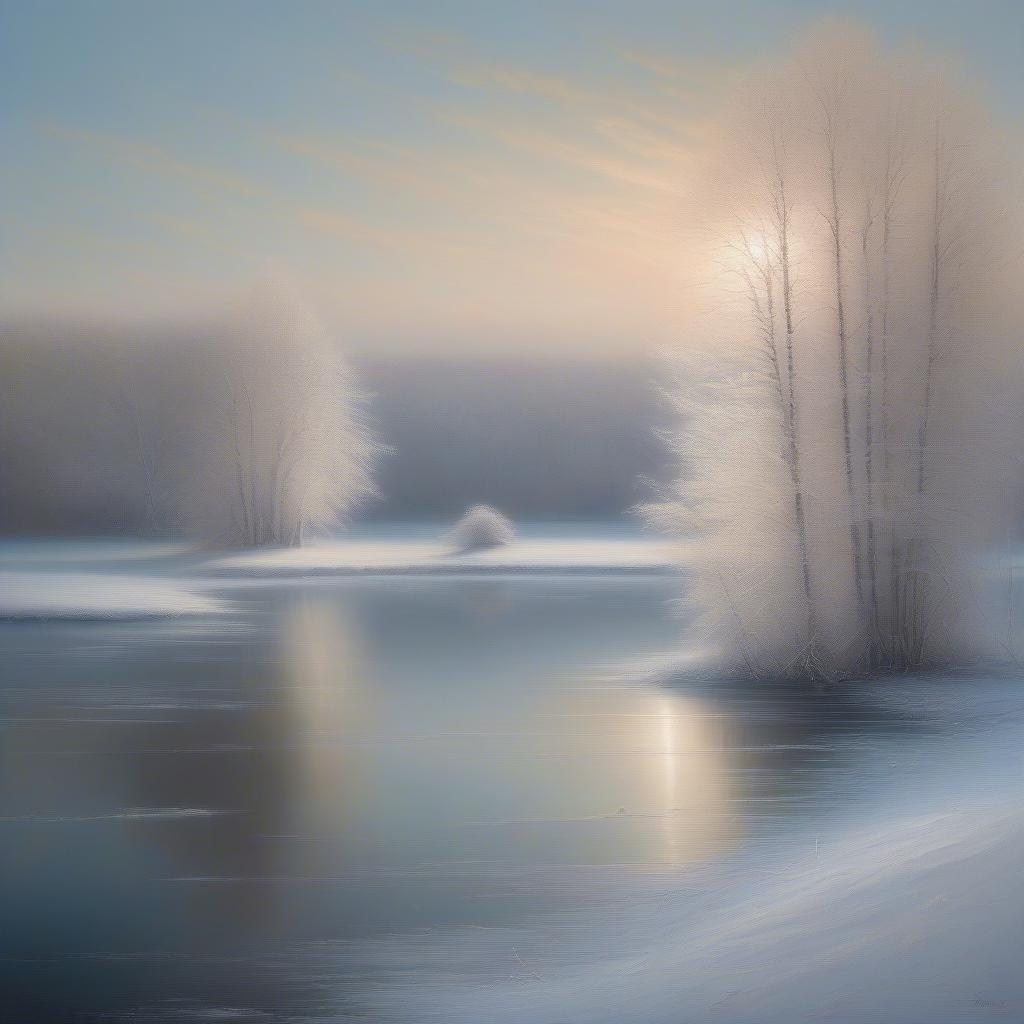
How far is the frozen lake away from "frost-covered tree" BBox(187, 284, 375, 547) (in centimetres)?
1256

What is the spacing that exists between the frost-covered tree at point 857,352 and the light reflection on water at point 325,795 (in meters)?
0.88

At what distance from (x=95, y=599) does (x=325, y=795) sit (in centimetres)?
795

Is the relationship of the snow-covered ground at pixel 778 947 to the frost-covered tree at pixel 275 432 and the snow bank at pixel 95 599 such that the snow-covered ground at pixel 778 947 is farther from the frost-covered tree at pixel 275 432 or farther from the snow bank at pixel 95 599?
the frost-covered tree at pixel 275 432

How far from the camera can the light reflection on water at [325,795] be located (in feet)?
9.92

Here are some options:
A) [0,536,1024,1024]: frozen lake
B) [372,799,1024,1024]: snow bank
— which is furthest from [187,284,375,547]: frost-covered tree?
[372,799,1024,1024]: snow bank

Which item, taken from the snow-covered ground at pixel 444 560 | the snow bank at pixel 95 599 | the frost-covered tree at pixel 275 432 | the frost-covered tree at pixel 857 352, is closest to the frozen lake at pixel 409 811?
the frost-covered tree at pixel 857 352

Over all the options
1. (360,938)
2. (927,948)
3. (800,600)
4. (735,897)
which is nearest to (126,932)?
(360,938)

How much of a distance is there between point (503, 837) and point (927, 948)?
1.87 m

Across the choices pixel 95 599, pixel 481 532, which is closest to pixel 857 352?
pixel 95 599

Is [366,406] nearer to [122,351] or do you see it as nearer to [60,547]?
[122,351]

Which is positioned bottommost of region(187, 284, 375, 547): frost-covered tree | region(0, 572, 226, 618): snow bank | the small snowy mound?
region(0, 572, 226, 618): snow bank

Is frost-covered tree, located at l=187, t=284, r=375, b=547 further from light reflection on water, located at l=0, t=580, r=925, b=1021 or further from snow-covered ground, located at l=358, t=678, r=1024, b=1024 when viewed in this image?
snow-covered ground, located at l=358, t=678, r=1024, b=1024

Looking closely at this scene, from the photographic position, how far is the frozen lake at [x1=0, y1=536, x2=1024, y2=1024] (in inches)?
108

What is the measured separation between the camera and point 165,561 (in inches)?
756
